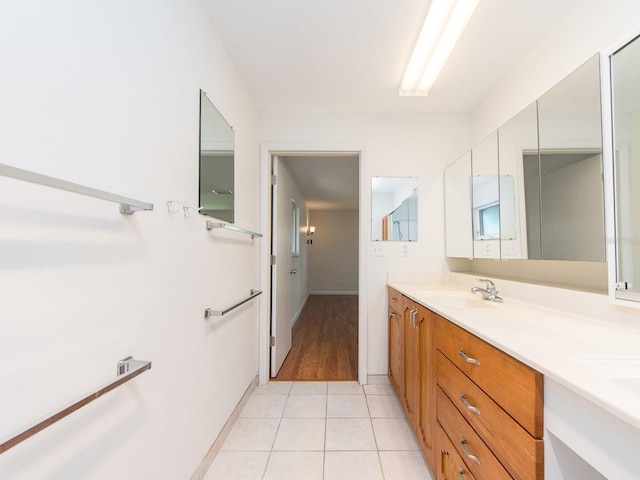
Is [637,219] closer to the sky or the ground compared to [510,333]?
closer to the sky

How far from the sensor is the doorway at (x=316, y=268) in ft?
8.09

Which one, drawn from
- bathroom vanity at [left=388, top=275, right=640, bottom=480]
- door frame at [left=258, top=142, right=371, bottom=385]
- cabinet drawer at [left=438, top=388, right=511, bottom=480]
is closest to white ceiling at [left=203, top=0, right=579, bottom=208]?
door frame at [left=258, top=142, right=371, bottom=385]

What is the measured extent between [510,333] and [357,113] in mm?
2088

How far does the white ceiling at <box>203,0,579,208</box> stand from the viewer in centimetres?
138

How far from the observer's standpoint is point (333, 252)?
24.2ft

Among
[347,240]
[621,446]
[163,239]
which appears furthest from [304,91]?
[347,240]

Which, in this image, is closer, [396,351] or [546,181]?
[546,181]

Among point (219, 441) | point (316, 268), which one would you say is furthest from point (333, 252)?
point (219, 441)

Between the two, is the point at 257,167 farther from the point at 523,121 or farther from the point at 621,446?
the point at 621,446

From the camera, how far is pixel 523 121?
5.00 ft

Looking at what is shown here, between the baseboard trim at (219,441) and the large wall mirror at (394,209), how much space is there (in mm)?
1611

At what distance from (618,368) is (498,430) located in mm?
357

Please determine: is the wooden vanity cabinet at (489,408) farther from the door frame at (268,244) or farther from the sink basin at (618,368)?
the door frame at (268,244)

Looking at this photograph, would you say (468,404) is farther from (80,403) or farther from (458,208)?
(458,208)
